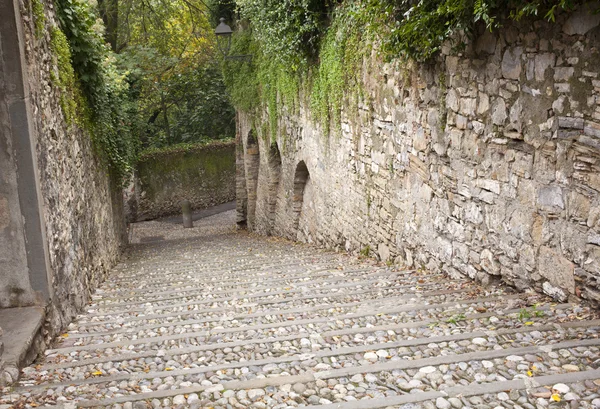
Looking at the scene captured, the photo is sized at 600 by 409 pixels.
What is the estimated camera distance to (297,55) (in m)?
8.59

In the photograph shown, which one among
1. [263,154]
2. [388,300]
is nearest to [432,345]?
[388,300]

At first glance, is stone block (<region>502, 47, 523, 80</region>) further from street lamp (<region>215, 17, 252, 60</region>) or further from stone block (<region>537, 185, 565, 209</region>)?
street lamp (<region>215, 17, 252, 60</region>)

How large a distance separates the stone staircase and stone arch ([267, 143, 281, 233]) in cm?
820

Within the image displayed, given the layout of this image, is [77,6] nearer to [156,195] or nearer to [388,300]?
[388,300]

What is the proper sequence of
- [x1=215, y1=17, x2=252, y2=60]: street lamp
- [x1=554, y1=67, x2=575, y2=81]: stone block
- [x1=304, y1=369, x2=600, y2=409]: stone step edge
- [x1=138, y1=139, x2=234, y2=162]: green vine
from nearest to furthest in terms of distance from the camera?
[x1=304, y1=369, x2=600, y2=409]: stone step edge → [x1=554, y1=67, x2=575, y2=81]: stone block → [x1=215, y1=17, x2=252, y2=60]: street lamp → [x1=138, y1=139, x2=234, y2=162]: green vine

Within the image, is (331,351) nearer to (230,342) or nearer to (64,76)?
(230,342)

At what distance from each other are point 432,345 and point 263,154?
11.1 metres

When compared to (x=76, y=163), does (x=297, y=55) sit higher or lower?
higher

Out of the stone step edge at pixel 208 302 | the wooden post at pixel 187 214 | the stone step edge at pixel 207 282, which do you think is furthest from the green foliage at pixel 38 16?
the wooden post at pixel 187 214

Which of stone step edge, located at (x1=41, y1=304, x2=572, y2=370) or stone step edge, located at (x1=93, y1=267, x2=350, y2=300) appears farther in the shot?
stone step edge, located at (x1=93, y1=267, x2=350, y2=300)

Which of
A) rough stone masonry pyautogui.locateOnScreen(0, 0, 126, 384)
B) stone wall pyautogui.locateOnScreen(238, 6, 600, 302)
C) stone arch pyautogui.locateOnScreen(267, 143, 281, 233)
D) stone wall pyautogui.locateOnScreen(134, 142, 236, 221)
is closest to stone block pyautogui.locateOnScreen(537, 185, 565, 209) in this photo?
stone wall pyautogui.locateOnScreen(238, 6, 600, 302)

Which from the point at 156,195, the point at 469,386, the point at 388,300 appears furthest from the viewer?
the point at 156,195

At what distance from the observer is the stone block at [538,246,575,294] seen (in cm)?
349

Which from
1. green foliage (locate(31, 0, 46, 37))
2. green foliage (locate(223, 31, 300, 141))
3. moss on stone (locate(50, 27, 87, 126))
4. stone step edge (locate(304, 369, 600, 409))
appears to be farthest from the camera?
green foliage (locate(223, 31, 300, 141))
